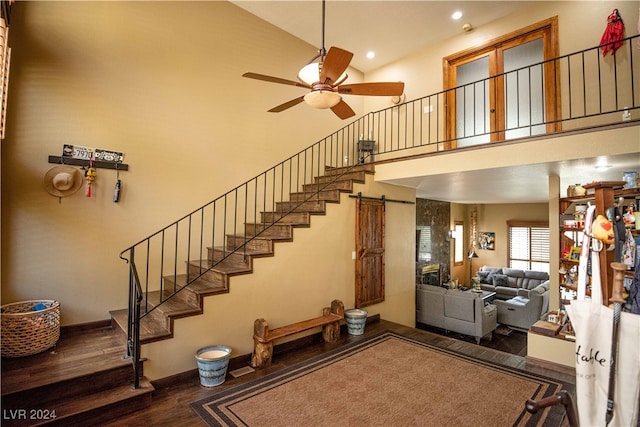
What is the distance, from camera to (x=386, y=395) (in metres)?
3.00

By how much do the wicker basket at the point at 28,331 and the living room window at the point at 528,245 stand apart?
11100 mm

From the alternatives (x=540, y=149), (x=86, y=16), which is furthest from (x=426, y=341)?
(x=86, y=16)

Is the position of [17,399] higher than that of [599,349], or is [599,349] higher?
[599,349]

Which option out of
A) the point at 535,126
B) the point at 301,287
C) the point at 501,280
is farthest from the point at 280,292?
the point at 501,280

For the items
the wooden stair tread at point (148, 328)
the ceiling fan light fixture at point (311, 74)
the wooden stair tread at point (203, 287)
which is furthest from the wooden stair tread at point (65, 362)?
the ceiling fan light fixture at point (311, 74)

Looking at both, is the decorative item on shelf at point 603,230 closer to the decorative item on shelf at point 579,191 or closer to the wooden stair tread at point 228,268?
the decorative item on shelf at point 579,191

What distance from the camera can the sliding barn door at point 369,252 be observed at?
513cm

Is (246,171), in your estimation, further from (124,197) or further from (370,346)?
(370,346)

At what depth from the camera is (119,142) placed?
3.90 meters

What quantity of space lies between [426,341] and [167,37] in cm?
545

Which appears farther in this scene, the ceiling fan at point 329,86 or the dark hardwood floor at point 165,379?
the dark hardwood floor at point 165,379

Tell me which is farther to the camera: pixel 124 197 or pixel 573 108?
pixel 573 108

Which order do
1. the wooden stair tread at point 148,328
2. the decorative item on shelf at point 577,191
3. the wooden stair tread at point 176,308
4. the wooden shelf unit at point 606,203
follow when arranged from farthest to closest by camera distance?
the decorative item on shelf at point 577,191 < the wooden stair tread at point 176,308 < the wooden stair tread at point 148,328 < the wooden shelf unit at point 606,203

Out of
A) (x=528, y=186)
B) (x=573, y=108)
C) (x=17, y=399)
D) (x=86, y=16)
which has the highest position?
(x=86, y=16)
